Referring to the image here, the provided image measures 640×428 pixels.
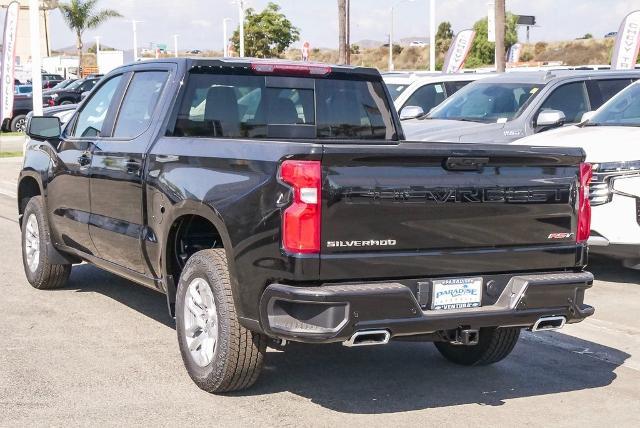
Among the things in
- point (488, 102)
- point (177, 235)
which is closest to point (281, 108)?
point (177, 235)

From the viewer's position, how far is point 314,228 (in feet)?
16.5

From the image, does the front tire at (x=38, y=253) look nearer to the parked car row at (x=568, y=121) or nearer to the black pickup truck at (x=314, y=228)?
the black pickup truck at (x=314, y=228)

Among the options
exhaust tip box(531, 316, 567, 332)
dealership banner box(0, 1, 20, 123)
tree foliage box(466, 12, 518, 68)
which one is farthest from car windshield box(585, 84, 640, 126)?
tree foliage box(466, 12, 518, 68)

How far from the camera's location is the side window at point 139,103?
7012mm

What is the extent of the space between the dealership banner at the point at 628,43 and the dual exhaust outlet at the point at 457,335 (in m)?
19.0

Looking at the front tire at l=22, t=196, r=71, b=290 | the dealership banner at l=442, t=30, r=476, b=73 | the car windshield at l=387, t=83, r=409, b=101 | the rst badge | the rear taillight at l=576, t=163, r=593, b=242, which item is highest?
the dealership banner at l=442, t=30, r=476, b=73

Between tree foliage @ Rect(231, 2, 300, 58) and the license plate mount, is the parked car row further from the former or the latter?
tree foliage @ Rect(231, 2, 300, 58)

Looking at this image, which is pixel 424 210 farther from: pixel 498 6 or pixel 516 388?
pixel 498 6

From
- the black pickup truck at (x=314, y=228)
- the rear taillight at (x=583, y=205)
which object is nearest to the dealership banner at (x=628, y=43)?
the black pickup truck at (x=314, y=228)

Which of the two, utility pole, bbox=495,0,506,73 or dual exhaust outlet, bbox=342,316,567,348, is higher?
utility pole, bbox=495,0,506,73

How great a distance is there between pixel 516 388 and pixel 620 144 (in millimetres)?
3855

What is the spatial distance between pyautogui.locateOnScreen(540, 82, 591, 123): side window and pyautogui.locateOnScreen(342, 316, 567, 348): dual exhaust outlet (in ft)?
24.6

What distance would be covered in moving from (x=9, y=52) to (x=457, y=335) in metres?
20.8

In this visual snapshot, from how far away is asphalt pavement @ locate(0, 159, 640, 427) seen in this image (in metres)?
5.55
